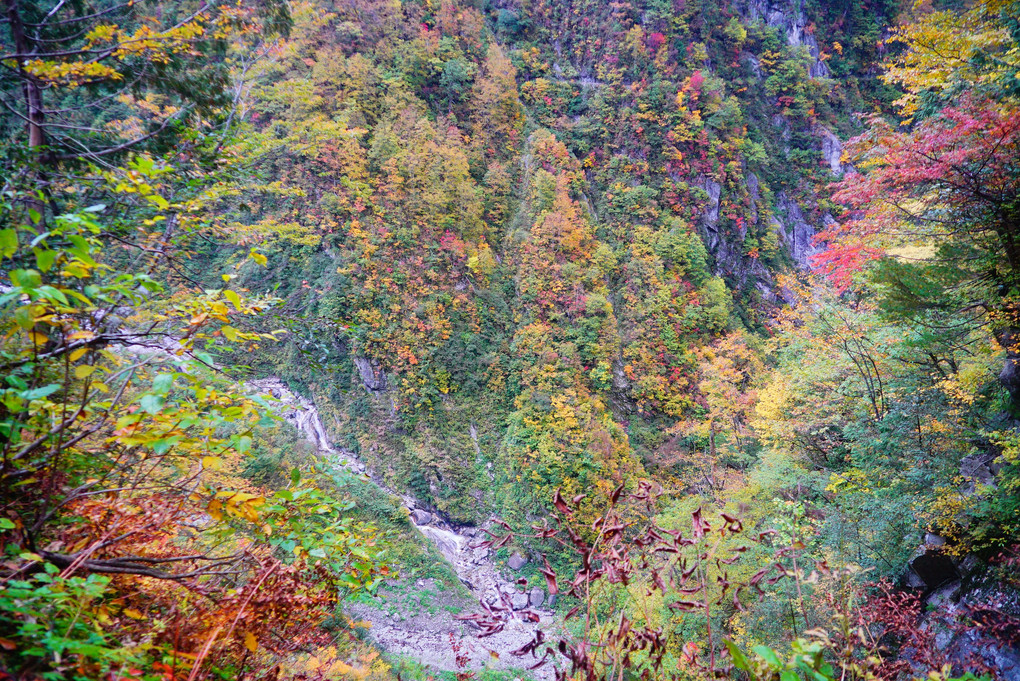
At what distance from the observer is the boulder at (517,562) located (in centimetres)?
1203

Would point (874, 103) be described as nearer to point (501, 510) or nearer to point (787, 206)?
point (787, 206)

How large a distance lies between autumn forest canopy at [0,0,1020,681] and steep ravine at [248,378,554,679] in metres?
0.11

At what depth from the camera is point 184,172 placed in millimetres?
3301

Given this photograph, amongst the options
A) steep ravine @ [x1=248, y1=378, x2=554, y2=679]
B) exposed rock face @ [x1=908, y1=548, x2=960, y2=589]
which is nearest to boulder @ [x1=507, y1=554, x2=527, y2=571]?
steep ravine @ [x1=248, y1=378, x2=554, y2=679]

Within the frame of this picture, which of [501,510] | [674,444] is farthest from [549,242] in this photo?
[501,510]

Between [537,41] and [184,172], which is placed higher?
[537,41]

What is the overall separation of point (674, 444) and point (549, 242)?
819cm

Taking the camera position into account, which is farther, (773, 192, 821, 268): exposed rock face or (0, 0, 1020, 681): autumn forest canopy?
(773, 192, 821, 268): exposed rock face

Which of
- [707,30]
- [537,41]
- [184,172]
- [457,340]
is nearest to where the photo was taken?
[184,172]

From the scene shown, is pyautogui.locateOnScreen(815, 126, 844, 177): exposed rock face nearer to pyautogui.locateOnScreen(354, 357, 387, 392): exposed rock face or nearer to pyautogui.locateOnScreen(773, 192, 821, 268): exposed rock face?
pyautogui.locateOnScreen(773, 192, 821, 268): exposed rock face

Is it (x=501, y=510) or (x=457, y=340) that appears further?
(x=457, y=340)

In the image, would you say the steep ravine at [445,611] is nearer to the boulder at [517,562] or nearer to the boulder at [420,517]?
the boulder at [420,517]

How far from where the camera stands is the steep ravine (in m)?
10.2

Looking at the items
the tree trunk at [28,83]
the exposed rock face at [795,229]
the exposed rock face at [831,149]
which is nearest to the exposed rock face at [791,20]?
the exposed rock face at [831,149]
